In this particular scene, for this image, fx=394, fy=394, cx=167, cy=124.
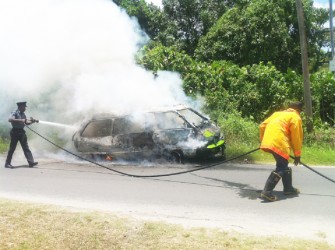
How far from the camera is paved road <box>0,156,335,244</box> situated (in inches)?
223

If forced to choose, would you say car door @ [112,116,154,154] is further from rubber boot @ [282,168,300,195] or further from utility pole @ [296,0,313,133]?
utility pole @ [296,0,313,133]

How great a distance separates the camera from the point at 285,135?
21.8 feet

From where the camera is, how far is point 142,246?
4.78 metres

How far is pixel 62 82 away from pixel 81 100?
4.81 feet

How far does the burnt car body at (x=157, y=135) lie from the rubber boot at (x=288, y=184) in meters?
2.89

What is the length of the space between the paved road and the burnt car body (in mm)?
389

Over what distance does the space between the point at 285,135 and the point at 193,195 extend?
1.96 metres

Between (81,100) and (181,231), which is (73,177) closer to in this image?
(81,100)

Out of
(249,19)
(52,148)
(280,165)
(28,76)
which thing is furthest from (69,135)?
(249,19)

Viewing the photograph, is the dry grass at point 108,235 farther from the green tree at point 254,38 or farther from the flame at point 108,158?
the green tree at point 254,38

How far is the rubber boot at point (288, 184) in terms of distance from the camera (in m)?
6.82

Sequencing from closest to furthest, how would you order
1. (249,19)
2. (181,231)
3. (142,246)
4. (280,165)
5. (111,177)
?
(142,246) < (181,231) < (280,165) < (111,177) < (249,19)

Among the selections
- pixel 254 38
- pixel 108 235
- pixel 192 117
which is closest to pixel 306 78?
pixel 192 117

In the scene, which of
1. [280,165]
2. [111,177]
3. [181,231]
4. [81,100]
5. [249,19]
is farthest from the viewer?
[249,19]
